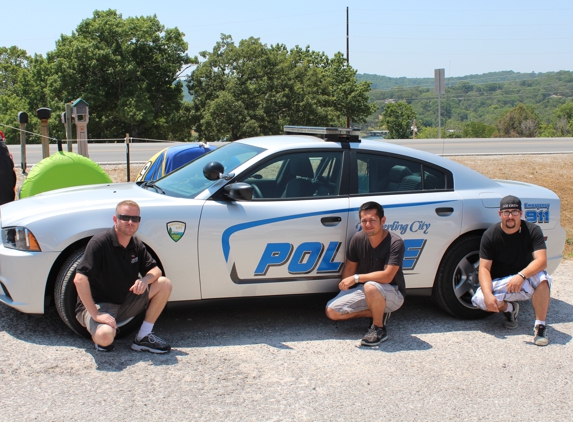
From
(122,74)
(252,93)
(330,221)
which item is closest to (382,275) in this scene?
(330,221)

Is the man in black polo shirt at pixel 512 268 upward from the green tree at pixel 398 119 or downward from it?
downward

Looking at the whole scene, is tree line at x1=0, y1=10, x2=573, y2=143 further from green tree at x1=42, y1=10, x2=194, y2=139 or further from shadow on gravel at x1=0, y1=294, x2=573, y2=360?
shadow on gravel at x1=0, y1=294, x2=573, y2=360

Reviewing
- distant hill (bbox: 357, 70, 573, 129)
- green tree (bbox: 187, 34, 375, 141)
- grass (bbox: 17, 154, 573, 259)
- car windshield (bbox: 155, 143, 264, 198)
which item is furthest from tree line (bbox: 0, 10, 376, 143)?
distant hill (bbox: 357, 70, 573, 129)

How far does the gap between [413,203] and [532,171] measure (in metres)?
11.2

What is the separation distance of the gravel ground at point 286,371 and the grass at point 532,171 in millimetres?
6824

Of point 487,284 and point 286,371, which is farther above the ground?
point 487,284

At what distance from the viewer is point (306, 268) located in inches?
193

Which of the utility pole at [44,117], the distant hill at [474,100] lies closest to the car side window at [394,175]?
the utility pole at [44,117]

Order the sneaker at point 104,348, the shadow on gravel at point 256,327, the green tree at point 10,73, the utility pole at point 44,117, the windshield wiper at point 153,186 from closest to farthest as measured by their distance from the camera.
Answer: the sneaker at point 104,348
the shadow on gravel at point 256,327
the windshield wiper at point 153,186
the utility pole at point 44,117
the green tree at point 10,73

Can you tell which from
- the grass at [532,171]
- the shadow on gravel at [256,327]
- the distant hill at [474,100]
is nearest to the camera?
the shadow on gravel at [256,327]

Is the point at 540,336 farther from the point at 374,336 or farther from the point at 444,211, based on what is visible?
the point at 374,336

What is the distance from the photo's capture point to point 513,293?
198 inches

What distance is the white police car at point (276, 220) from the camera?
4504 mm

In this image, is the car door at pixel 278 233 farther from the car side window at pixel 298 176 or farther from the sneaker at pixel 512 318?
the sneaker at pixel 512 318
